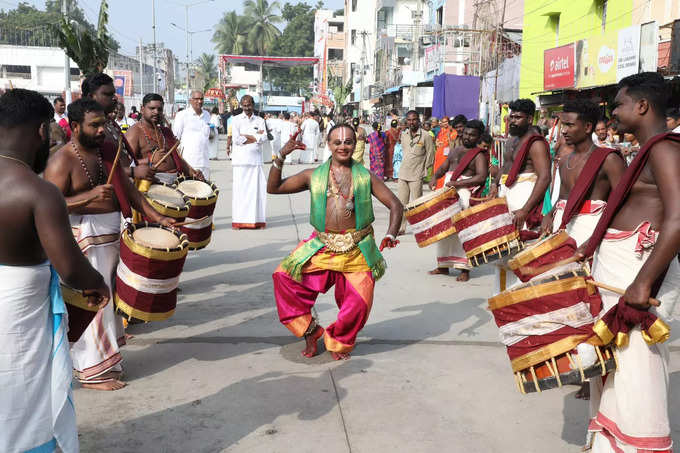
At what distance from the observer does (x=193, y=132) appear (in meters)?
9.98

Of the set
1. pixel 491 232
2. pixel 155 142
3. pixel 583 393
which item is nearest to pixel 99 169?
pixel 155 142

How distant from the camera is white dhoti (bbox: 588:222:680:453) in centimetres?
305

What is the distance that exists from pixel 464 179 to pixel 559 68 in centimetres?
1237

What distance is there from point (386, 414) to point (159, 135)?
13.8ft

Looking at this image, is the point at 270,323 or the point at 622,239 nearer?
the point at 622,239

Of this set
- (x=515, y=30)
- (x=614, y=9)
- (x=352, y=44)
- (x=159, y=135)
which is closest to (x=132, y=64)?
(x=352, y=44)

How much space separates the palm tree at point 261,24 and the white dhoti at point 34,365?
289 feet

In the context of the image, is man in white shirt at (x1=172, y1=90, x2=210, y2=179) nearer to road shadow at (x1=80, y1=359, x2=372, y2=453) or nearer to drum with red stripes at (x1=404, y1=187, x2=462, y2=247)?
drum with red stripes at (x1=404, y1=187, x2=462, y2=247)

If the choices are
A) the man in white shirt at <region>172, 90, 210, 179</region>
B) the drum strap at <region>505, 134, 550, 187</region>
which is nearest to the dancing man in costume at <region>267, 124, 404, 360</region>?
the drum strap at <region>505, 134, 550, 187</region>

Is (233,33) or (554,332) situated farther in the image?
(233,33)

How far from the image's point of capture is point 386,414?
4.22 metres

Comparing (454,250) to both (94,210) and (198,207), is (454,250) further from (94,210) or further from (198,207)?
(94,210)

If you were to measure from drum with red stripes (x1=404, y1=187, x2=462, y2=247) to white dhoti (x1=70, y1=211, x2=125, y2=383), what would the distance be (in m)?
3.13

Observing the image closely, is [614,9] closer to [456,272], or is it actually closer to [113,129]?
[456,272]
